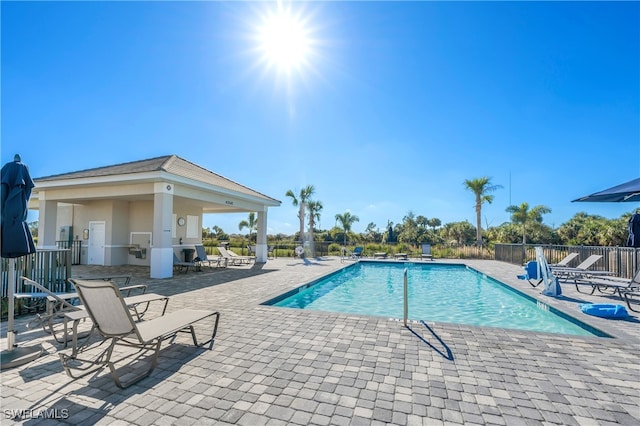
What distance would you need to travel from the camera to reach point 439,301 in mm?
7918

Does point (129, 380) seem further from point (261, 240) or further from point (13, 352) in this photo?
point (261, 240)

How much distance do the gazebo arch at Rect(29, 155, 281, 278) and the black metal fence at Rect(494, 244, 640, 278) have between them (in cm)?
1300

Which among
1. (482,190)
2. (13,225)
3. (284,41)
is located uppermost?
(284,41)

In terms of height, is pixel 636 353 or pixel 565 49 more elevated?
pixel 565 49

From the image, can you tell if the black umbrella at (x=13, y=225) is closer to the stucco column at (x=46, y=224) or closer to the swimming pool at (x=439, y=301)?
the swimming pool at (x=439, y=301)

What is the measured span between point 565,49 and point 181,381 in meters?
14.6

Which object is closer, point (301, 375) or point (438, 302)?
point (301, 375)

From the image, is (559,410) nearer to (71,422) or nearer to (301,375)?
(301,375)

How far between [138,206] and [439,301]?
525 inches

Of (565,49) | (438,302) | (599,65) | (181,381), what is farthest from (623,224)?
(181,381)

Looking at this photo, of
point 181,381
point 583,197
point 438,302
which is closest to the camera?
point 181,381

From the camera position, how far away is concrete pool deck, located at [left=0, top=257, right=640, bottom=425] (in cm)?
216

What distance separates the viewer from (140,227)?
13336mm

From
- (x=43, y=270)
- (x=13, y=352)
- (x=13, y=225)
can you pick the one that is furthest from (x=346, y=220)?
(x=13, y=352)
